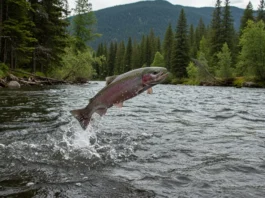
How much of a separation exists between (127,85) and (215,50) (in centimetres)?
6764

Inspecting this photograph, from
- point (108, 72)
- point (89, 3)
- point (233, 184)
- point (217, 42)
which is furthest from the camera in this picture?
point (108, 72)

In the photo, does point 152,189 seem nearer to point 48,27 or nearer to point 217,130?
point 217,130

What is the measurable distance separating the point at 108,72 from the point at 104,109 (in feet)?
429

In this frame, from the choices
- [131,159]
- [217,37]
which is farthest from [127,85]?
[217,37]

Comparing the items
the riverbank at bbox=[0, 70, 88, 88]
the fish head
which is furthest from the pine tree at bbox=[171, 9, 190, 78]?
the fish head

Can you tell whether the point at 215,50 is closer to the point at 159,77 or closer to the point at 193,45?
the point at 193,45

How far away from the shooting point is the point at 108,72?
135125mm

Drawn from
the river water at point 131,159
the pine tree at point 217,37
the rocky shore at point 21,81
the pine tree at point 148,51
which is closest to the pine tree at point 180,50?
the pine tree at point 217,37

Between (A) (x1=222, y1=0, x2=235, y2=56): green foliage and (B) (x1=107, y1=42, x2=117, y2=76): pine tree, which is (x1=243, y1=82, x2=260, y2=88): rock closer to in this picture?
(A) (x1=222, y1=0, x2=235, y2=56): green foliage

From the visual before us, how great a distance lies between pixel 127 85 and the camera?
496cm

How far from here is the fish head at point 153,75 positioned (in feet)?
15.8

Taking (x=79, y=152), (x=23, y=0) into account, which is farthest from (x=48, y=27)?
(x=79, y=152)

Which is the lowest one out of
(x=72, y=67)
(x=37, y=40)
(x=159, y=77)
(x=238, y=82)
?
(x=238, y=82)

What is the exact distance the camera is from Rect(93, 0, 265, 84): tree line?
45.4 m
